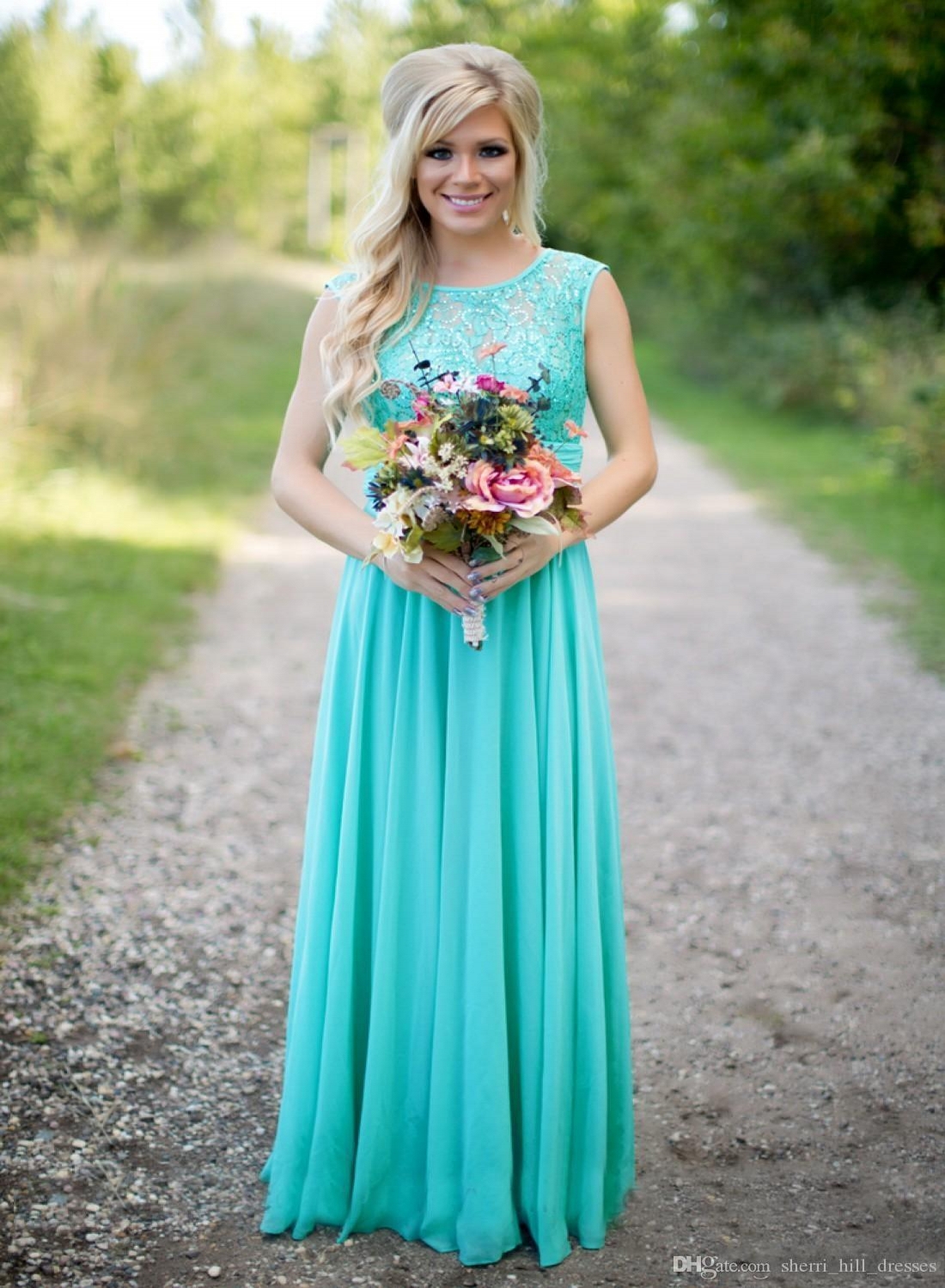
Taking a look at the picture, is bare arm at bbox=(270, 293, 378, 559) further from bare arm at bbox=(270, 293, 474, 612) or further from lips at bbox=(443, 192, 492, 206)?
lips at bbox=(443, 192, 492, 206)

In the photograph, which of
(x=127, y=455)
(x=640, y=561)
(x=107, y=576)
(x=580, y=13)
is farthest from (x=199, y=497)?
(x=580, y=13)

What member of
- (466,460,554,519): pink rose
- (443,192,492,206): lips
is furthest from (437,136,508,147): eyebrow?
(466,460,554,519): pink rose

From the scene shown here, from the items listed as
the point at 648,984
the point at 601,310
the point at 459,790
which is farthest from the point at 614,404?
the point at 648,984

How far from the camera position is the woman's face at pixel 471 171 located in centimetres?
270

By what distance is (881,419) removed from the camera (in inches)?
647

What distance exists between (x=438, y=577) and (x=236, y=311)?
65.3 ft

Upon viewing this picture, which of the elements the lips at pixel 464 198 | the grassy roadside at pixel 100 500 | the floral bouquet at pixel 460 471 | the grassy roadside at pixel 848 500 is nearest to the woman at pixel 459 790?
the lips at pixel 464 198

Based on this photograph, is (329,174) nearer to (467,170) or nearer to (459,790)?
(467,170)

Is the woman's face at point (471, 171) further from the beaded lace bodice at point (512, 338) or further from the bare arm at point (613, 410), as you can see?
the bare arm at point (613, 410)

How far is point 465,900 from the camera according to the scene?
2.87 meters

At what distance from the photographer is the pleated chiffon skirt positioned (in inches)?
112

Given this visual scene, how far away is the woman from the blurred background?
0.32 m

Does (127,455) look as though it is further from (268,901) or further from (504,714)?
(504,714)

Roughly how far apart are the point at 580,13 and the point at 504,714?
30.6 meters
